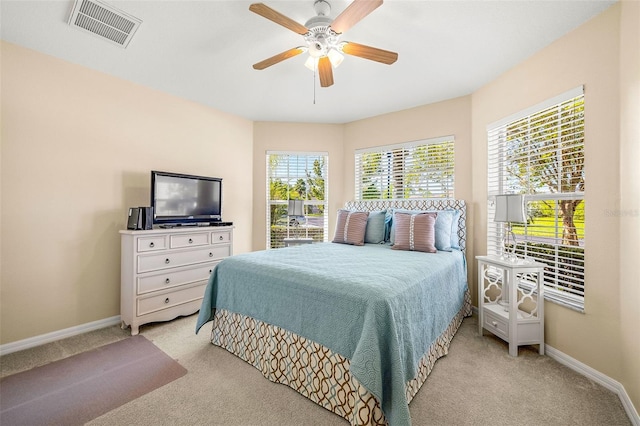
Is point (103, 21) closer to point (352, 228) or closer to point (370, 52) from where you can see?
point (370, 52)

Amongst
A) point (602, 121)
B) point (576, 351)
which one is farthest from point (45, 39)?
point (576, 351)

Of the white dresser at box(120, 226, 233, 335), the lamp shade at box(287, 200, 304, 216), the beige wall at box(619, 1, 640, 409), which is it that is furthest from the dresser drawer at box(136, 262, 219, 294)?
the beige wall at box(619, 1, 640, 409)

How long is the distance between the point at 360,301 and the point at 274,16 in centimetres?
183

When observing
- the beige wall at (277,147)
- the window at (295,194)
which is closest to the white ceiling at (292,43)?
the beige wall at (277,147)

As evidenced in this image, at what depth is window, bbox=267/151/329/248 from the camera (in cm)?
459

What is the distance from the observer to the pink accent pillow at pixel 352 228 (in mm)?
3369

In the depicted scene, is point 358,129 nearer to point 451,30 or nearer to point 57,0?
point 451,30

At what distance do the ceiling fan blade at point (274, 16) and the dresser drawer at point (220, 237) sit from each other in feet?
7.91

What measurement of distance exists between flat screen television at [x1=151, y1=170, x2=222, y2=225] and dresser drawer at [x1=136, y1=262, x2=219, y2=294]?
58cm

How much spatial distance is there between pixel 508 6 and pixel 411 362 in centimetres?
246

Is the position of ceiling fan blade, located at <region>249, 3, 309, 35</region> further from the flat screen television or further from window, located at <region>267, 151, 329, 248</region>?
window, located at <region>267, 151, 329, 248</region>

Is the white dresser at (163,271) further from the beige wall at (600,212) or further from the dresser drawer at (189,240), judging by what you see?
the beige wall at (600,212)

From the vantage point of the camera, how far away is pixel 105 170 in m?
2.93

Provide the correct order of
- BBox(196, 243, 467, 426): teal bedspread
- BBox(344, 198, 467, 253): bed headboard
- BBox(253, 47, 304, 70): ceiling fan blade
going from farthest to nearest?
BBox(344, 198, 467, 253): bed headboard, BBox(253, 47, 304, 70): ceiling fan blade, BBox(196, 243, 467, 426): teal bedspread
